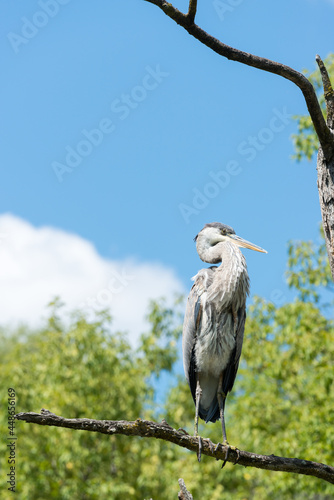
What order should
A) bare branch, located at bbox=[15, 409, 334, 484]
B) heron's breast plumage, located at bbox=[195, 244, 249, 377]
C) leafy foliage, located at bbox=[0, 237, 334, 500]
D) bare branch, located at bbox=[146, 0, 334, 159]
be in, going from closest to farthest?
bare branch, located at bbox=[15, 409, 334, 484]
bare branch, located at bbox=[146, 0, 334, 159]
heron's breast plumage, located at bbox=[195, 244, 249, 377]
leafy foliage, located at bbox=[0, 237, 334, 500]

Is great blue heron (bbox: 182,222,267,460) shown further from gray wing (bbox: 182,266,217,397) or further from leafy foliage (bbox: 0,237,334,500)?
leafy foliage (bbox: 0,237,334,500)

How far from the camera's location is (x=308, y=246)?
959 centimetres

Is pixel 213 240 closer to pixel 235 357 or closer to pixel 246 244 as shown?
pixel 246 244

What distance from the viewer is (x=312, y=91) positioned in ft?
12.0

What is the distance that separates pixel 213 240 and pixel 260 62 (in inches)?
86.2

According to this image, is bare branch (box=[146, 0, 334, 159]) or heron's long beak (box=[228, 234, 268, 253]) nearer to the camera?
bare branch (box=[146, 0, 334, 159])

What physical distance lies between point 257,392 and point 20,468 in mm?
4604

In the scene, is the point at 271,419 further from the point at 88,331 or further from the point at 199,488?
the point at 88,331

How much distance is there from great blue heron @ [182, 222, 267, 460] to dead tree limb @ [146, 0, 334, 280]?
129 centimetres

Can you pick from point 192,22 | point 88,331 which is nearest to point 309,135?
point 88,331

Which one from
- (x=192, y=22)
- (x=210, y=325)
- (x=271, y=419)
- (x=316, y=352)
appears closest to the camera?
(x=192, y=22)

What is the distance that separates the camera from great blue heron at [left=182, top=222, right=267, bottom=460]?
4.87 meters

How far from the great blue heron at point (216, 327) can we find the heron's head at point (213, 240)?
0.18m

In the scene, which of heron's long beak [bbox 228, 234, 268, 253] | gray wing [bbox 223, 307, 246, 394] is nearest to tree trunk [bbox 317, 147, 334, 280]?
gray wing [bbox 223, 307, 246, 394]
